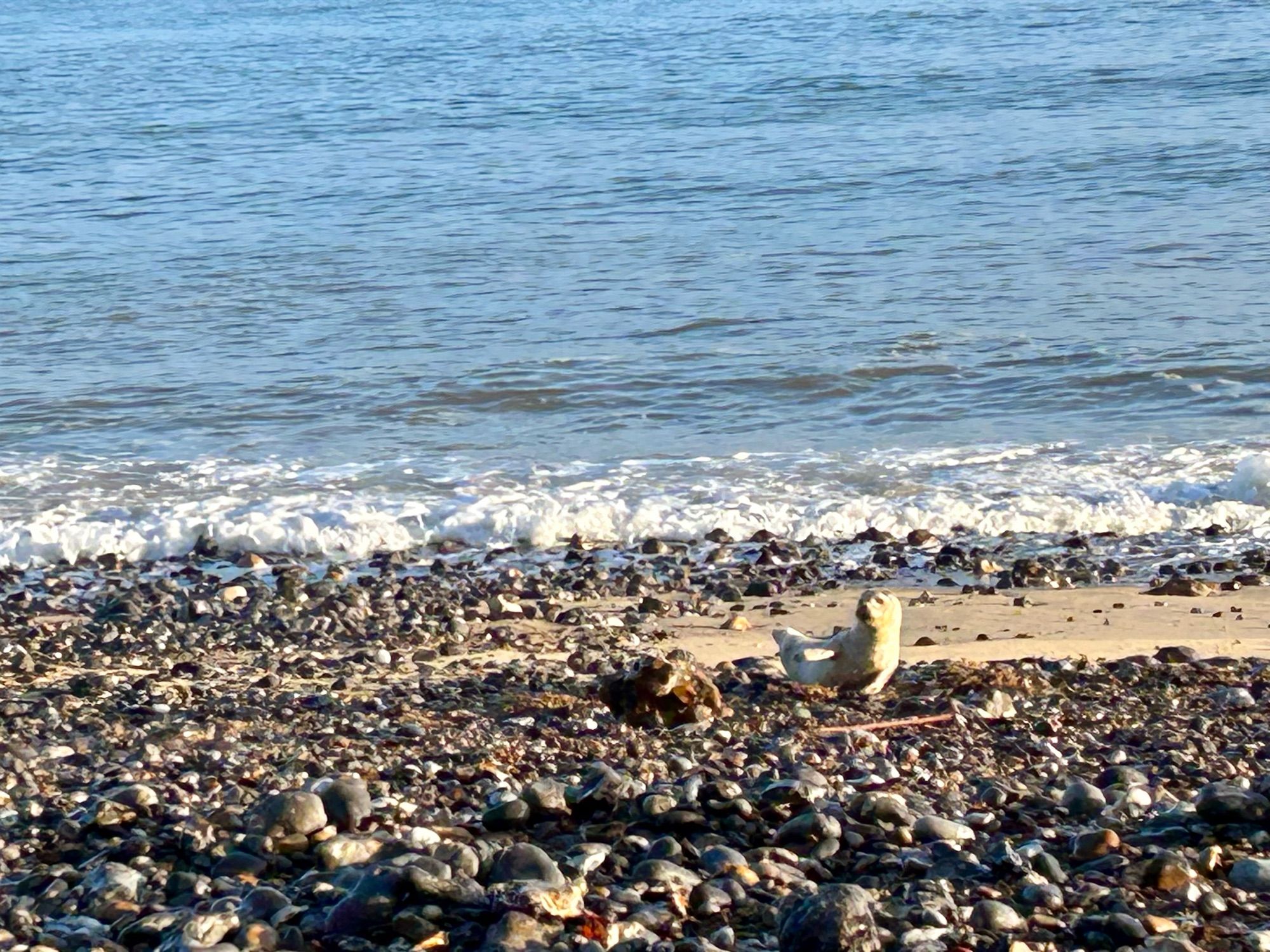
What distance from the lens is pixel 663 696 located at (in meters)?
5.01

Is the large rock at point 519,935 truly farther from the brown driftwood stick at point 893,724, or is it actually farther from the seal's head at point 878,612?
the seal's head at point 878,612

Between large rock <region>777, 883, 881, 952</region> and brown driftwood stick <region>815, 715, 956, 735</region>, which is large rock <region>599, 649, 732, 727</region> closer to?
brown driftwood stick <region>815, 715, 956, 735</region>

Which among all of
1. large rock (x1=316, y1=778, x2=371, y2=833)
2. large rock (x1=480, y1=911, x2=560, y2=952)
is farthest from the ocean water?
large rock (x1=480, y1=911, x2=560, y2=952)

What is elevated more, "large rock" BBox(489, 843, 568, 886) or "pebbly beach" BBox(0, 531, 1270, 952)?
"large rock" BBox(489, 843, 568, 886)

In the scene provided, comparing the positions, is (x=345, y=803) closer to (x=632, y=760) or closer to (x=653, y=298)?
(x=632, y=760)

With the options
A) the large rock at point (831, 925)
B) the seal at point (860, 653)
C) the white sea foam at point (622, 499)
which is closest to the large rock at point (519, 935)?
the large rock at point (831, 925)

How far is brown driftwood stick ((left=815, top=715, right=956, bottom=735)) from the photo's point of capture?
16.0ft

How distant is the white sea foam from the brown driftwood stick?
3.06m

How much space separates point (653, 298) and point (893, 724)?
8.77 metres

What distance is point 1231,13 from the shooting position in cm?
2828

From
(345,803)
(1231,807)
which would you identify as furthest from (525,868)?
(1231,807)

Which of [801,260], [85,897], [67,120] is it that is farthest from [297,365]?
[67,120]

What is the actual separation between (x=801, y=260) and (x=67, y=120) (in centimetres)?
1556

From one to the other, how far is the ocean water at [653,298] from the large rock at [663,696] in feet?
10.0
